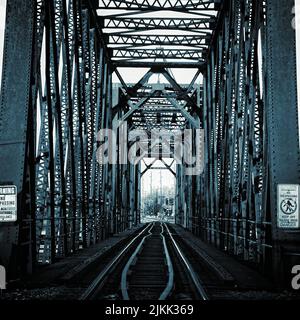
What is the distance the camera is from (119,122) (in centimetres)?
2369

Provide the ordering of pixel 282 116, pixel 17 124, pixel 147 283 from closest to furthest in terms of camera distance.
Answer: pixel 282 116 < pixel 17 124 < pixel 147 283

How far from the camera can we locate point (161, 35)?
1936 cm

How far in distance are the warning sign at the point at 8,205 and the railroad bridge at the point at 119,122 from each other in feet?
0.05

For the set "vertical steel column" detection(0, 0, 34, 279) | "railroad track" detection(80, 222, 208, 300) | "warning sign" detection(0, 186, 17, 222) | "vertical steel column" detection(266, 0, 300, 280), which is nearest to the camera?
"railroad track" detection(80, 222, 208, 300)

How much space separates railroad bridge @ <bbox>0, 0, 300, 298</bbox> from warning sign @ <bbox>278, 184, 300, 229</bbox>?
0.05ft

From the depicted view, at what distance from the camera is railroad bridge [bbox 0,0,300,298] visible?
22.8 feet

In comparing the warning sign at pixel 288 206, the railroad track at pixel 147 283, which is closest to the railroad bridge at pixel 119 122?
the warning sign at pixel 288 206

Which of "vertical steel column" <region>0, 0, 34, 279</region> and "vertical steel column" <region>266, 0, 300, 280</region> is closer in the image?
"vertical steel column" <region>266, 0, 300, 280</region>

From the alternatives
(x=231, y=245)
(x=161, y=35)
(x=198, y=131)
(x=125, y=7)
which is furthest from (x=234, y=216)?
(x=198, y=131)

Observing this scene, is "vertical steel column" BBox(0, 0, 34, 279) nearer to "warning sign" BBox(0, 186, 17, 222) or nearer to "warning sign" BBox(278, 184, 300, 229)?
"warning sign" BBox(0, 186, 17, 222)

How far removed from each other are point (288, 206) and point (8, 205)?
4.08 metres

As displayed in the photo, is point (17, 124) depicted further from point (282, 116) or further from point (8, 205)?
point (282, 116)

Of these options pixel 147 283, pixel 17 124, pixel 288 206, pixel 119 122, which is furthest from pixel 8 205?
pixel 119 122

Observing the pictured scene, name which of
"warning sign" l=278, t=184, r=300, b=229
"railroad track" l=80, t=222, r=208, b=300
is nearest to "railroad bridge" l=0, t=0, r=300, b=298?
"warning sign" l=278, t=184, r=300, b=229
